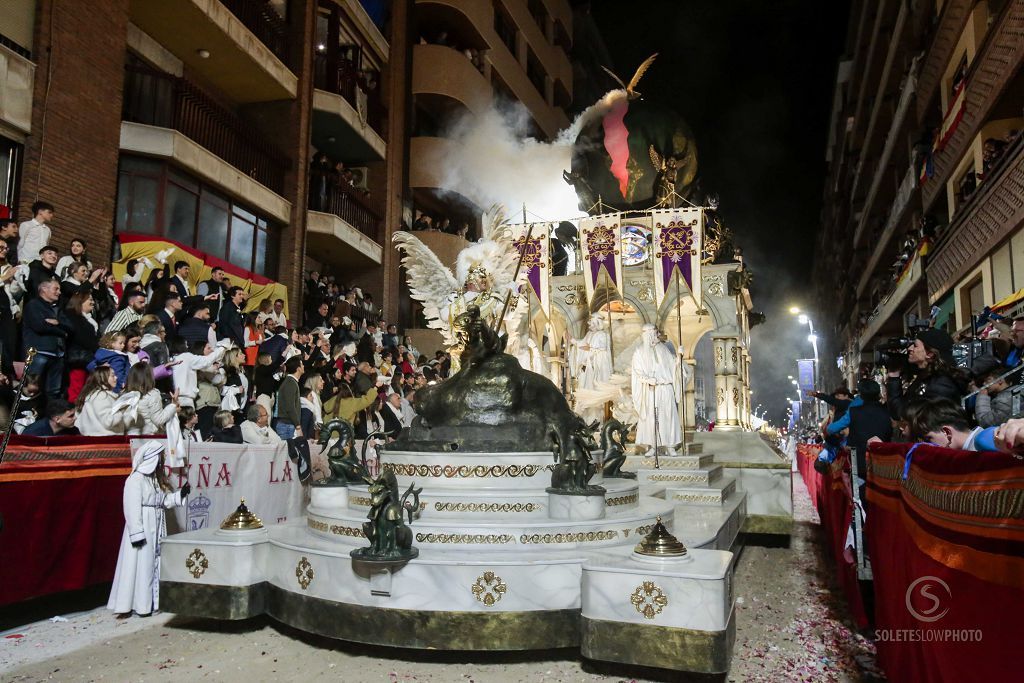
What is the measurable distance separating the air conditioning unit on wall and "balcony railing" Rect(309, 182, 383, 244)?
3.68ft

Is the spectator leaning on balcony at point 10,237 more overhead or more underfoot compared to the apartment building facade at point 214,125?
more underfoot

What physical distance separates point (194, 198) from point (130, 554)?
35.3 ft

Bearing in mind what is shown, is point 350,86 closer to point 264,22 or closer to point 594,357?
point 264,22

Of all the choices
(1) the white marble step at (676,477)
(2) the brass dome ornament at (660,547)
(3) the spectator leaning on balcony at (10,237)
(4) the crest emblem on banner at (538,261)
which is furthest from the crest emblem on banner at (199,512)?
(4) the crest emblem on banner at (538,261)

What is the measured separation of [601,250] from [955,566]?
11480 millimetres

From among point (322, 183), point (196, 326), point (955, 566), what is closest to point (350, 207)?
point (322, 183)

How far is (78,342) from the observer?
8289 mm

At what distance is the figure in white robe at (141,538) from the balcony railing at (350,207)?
14425 millimetres

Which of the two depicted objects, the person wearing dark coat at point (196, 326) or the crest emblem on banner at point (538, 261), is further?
the crest emblem on banner at point (538, 261)

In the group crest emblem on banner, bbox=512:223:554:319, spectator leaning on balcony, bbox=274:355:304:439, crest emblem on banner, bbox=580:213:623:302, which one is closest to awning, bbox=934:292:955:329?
crest emblem on banner, bbox=580:213:623:302

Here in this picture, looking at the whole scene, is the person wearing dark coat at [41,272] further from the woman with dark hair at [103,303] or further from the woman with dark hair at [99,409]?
the woman with dark hair at [99,409]

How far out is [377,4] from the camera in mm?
22844

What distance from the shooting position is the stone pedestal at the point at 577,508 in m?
5.43

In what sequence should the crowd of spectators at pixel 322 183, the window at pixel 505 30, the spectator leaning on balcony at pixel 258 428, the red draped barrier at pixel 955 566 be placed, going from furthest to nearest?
the window at pixel 505 30, the crowd of spectators at pixel 322 183, the spectator leaning on balcony at pixel 258 428, the red draped barrier at pixel 955 566
